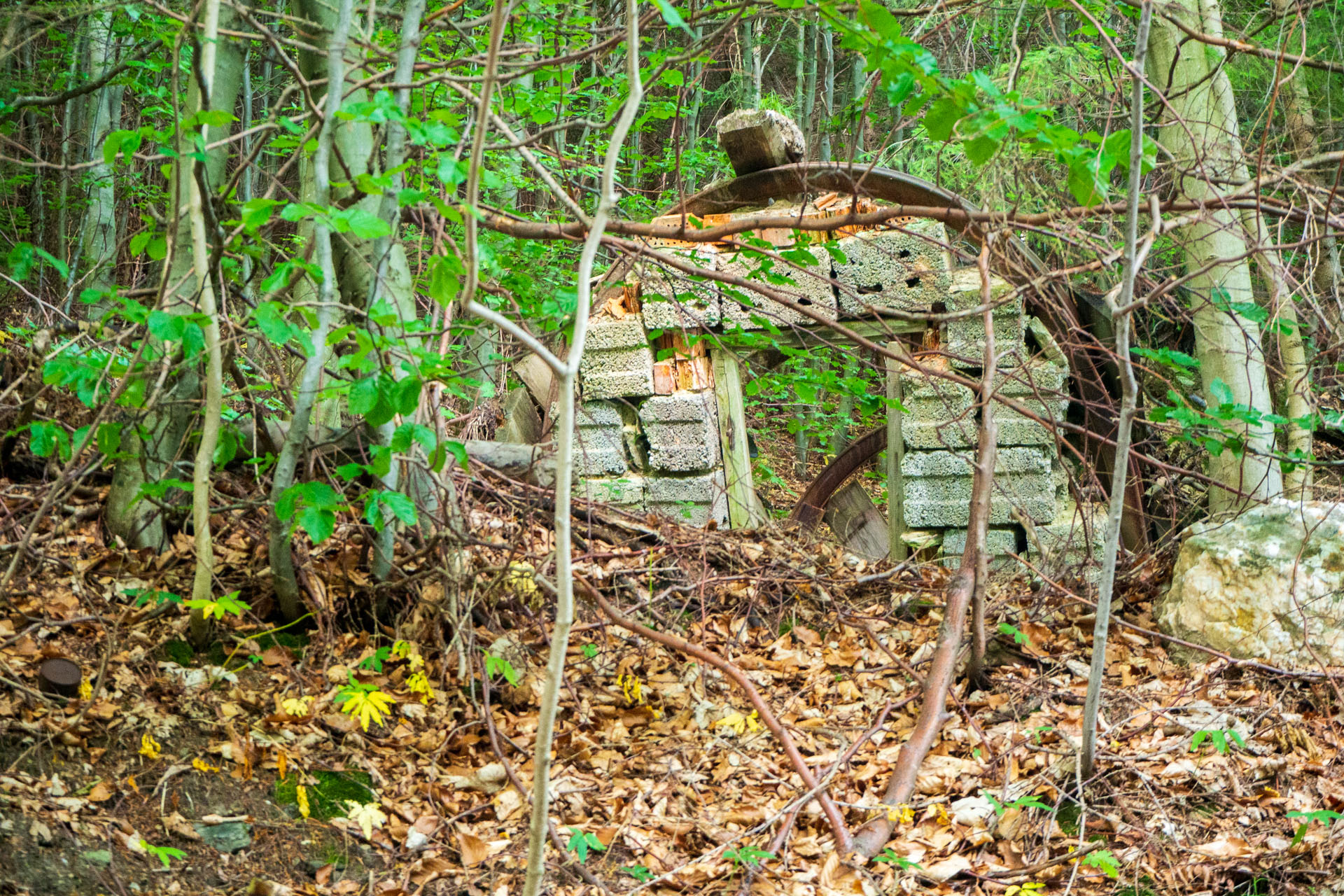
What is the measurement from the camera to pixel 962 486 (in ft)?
20.6

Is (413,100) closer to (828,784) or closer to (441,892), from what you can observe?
(441,892)

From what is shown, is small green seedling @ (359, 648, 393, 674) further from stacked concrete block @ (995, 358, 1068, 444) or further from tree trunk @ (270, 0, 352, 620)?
stacked concrete block @ (995, 358, 1068, 444)

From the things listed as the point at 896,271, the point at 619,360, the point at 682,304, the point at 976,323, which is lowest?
the point at 619,360

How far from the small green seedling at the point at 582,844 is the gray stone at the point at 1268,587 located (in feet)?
8.98

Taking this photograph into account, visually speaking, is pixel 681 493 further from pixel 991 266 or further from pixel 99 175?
pixel 99 175

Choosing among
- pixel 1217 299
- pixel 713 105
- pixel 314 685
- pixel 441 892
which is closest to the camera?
pixel 441 892

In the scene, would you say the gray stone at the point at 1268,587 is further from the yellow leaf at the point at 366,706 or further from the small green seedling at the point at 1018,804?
the yellow leaf at the point at 366,706

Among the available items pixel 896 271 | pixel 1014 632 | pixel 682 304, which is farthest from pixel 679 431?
pixel 1014 632

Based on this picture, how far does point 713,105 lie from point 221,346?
49.1ft

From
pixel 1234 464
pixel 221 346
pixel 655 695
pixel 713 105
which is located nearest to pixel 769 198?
pixel 1234 464

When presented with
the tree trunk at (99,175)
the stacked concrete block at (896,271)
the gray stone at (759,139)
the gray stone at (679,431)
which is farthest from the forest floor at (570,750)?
the tree trunk at (99,175)

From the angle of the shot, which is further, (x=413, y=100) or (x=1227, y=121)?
(x=1227, y=121)

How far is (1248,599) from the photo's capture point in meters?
4.06

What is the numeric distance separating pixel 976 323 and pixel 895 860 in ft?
13.2
